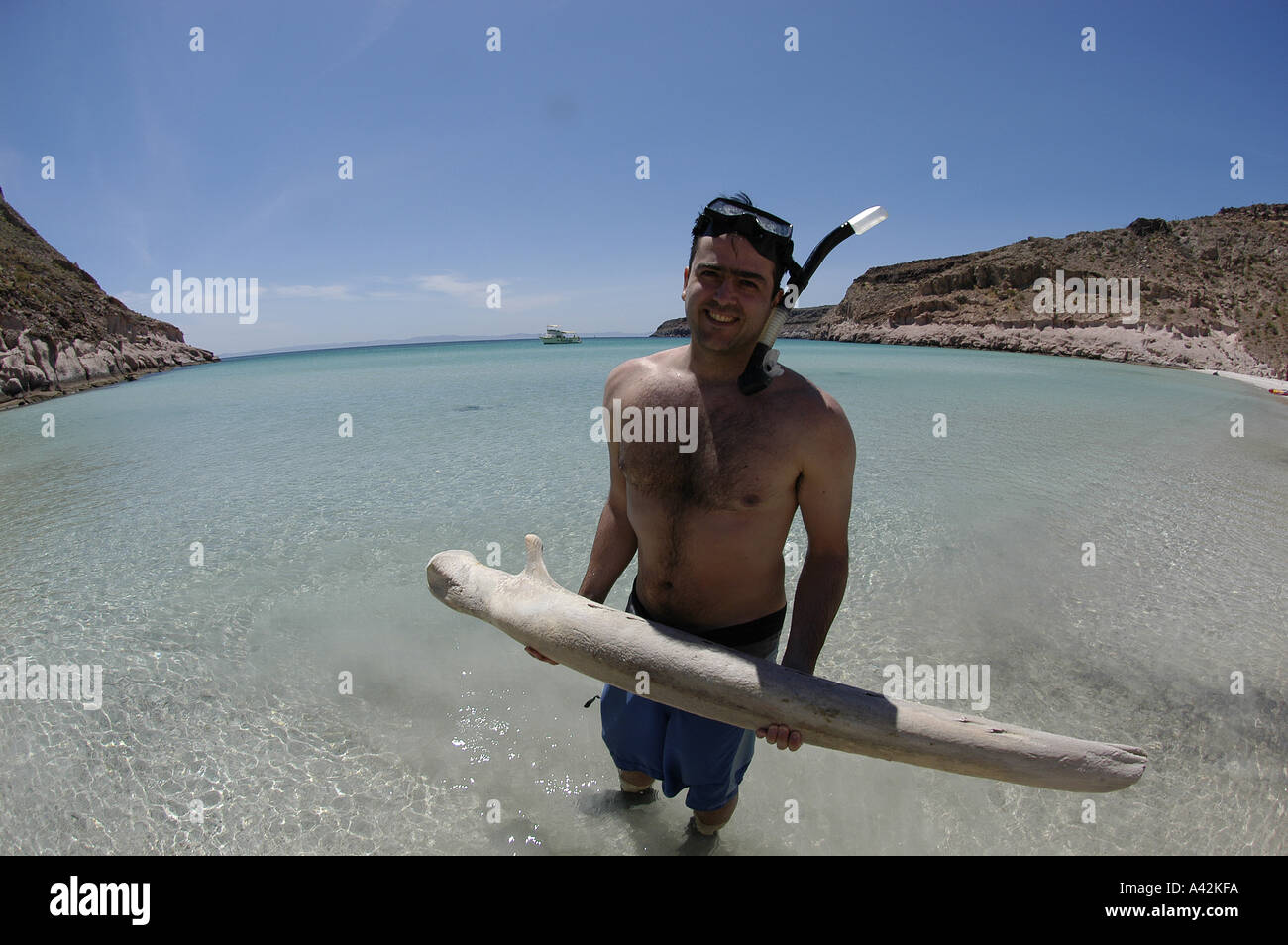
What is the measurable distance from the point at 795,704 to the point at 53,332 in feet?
110

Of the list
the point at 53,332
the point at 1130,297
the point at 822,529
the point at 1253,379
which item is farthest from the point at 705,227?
the point at 1130,297

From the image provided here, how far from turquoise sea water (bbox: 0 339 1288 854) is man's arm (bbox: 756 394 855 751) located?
1419 millimetres

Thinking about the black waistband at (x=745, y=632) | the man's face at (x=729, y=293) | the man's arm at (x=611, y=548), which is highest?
the man's face at (x=729, y=293)

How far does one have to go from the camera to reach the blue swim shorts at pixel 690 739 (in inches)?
82.4

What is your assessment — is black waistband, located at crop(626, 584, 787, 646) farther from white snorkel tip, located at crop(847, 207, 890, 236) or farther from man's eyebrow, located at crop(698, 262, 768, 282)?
white snorkel tip, located at crop(847, 207, 890, 236)

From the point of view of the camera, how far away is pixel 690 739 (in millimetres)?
2123

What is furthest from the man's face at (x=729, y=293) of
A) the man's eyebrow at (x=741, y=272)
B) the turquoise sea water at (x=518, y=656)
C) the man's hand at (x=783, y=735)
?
the turquoise sea water at (x=518, y=656)

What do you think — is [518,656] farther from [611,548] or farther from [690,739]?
[690,739]

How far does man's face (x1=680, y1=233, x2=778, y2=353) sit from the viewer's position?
1.85 m

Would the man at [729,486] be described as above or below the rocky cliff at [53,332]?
below

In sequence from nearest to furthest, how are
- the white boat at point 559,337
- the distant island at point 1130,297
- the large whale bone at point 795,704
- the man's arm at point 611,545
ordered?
1. the large whale bone at point 795,704
2. the man's arm at point 611,545
3. the distant island at point 1130,297
4. the white boat at point 559,337

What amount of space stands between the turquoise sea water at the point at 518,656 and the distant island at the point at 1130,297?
35686mm

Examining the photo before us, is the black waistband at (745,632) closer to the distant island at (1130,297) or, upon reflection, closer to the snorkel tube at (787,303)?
the snorkel tube at (787,303)
